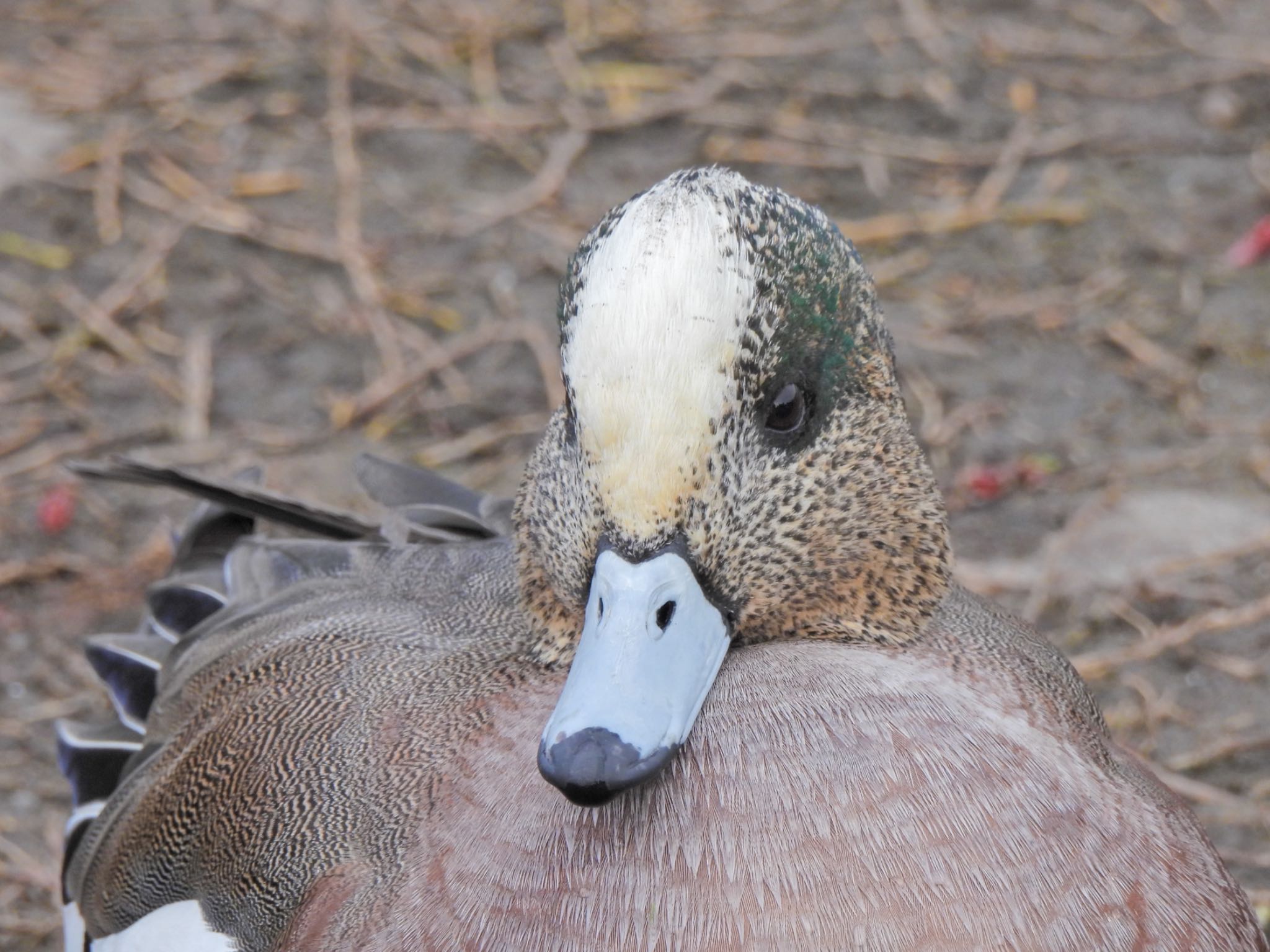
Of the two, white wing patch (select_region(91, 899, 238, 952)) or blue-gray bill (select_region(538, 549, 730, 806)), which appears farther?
white wing patch (select_region(91, 899, 238, 952))

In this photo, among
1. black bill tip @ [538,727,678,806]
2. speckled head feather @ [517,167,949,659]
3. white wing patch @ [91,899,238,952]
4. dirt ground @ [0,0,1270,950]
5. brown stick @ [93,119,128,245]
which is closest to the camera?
black bill tip @ [538,727,678,806]

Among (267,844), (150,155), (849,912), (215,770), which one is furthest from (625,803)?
(150,155)

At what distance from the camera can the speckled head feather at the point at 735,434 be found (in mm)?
1405

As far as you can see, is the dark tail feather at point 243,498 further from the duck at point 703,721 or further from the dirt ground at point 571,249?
the dirt ground at point 571,249

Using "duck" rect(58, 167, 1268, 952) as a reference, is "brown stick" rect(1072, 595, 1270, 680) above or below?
below

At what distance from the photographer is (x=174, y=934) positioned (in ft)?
5.88

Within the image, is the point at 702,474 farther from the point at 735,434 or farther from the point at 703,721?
the point at 703,721

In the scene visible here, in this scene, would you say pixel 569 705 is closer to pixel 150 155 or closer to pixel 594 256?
pixel 594 256

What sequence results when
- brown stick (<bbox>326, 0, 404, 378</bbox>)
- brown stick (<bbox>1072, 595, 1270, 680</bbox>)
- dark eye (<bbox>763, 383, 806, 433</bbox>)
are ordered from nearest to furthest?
dark eye (<bbox>763, 383, 806, 433</bbox>) → brown stick (<bbox>1072, 595, 1270, 680</bbox>) → brown stick (<bbox>326, 0, 404, 378</bbox>)

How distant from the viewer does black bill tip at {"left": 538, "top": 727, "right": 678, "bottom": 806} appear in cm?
130

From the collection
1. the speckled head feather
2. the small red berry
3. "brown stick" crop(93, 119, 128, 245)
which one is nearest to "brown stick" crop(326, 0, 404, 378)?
"brown stick" crop(93, 119, 128, 245)

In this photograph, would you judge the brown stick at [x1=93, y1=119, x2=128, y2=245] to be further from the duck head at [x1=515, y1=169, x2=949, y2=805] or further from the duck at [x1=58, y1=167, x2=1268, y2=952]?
the duck head at [x1=515, y1=169, x2=949, y2=805]

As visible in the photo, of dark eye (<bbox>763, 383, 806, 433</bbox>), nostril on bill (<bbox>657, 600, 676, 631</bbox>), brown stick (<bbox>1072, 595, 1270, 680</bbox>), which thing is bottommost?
brown stick (<bbox>1072, 595, 1270, 680</bbox>)

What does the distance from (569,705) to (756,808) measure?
0.22 meters
